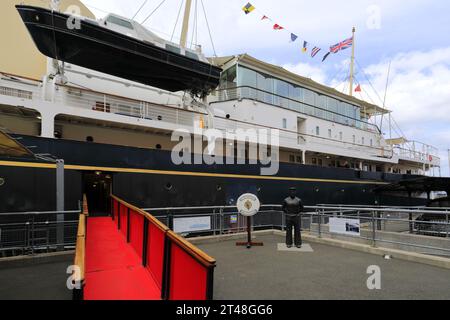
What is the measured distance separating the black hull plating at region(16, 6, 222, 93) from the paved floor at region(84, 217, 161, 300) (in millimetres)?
6224

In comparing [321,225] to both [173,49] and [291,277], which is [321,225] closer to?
[291,277]

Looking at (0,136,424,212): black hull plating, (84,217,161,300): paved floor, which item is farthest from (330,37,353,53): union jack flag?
(84,217,161,300): paved floor

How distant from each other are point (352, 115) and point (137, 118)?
18983 mm

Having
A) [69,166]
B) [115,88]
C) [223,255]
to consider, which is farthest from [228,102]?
[223,255]

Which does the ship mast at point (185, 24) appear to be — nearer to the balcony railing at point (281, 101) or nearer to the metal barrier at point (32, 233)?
the balcony railing at point (281, 101)

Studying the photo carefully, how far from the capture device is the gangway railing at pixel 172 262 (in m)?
2.70

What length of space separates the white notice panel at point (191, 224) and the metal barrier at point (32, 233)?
8.99 ft

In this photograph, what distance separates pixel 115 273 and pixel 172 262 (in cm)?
172

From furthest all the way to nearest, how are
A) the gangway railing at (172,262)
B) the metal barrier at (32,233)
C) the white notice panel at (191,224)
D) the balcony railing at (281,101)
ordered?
the balcony railing at (281,101) < the white notice panel at (191,224) < the metal barrier at (32,233) < the gangway railing at (172,262)

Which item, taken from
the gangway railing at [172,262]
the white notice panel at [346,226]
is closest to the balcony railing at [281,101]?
the white notice panel at [346,226]

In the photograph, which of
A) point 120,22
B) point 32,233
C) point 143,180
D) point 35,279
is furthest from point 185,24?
point 35,279

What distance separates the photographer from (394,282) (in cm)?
527

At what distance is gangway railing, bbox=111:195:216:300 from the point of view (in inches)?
106

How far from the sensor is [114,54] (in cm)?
1043
